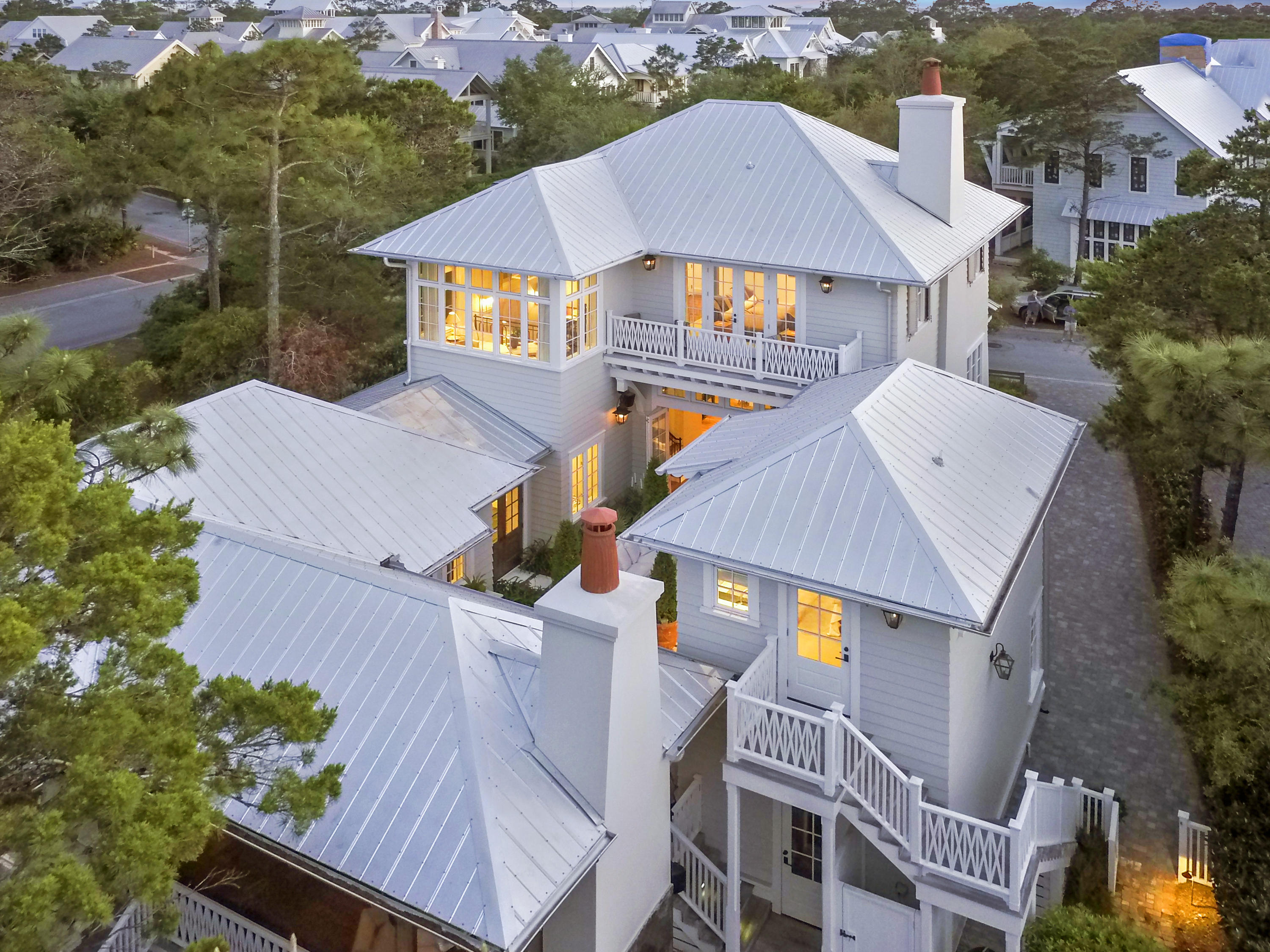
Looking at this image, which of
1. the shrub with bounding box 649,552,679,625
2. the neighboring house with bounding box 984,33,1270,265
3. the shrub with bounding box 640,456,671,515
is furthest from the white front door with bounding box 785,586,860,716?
the neighboring house with bounding box 984,33,1270,265

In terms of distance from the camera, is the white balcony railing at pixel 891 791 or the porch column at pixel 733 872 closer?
the white balcony railing at pixel 891 791

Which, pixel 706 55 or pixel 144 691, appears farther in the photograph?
Answer: pixel 706 55

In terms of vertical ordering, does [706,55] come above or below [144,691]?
above

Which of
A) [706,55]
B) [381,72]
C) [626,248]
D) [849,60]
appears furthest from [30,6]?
[626,248]

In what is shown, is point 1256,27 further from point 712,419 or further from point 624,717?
point 624,717

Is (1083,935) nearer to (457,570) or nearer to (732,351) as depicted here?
(457,570)

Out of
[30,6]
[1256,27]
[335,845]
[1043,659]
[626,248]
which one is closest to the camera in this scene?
[335,845]

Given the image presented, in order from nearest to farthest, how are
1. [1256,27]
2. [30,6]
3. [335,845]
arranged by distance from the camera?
1. [335,845]
2. [1256,27]
3. [30,6]

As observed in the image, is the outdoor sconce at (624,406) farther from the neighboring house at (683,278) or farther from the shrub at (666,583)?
the shrub at (666,583)

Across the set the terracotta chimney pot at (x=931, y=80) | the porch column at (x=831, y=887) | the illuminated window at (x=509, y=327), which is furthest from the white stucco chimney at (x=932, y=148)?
the porch column at (x=831, y=887)
